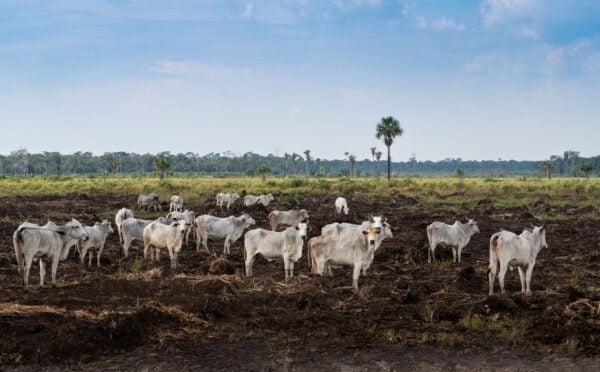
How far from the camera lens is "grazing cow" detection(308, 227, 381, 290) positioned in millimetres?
14016

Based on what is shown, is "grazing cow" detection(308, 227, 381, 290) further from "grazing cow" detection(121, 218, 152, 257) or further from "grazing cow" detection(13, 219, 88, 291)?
"grazing cow" detection(121, 218, 152, 257)

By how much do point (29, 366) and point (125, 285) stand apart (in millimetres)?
4145

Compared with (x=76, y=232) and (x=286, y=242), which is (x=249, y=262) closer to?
(x=286, y=242)

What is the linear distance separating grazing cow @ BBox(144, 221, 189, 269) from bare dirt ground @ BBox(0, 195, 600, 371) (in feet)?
4.07

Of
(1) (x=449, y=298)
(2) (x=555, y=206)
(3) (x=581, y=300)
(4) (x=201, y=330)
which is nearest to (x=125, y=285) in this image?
(4) (x=201, y=330)

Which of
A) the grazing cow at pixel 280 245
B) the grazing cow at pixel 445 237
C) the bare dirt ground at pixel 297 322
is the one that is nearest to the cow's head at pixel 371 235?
the bare dirt ground at pixel 297 322

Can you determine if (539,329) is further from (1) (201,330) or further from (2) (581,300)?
(1) (201,330)

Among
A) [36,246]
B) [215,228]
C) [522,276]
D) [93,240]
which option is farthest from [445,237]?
[36,246]

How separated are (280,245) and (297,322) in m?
4.77

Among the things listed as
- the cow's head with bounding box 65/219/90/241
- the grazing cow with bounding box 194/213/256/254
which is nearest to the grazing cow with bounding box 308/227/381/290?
the cow's head with bounding box 65/219/90/241

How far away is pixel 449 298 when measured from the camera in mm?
12750

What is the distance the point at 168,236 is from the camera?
58.5ft

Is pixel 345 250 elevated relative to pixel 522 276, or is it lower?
elevated

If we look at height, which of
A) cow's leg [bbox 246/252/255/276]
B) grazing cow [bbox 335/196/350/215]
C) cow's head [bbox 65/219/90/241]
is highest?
cow's head [bbox 65/219/90/241]
